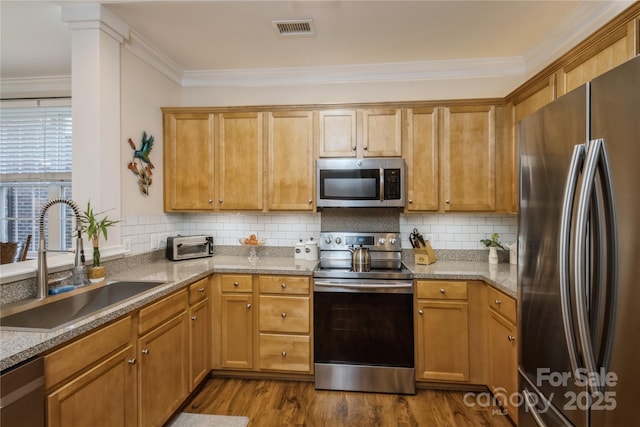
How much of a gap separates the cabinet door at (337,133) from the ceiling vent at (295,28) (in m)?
0.63

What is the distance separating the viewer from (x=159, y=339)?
197 cm

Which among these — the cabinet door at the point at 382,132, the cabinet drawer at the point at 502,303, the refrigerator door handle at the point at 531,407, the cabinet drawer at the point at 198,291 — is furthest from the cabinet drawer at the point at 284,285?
the refrigerator door handle at the point at 531,407

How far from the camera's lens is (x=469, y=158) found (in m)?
2.77

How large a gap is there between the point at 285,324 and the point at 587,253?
209 cm

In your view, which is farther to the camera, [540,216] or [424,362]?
[424,362]

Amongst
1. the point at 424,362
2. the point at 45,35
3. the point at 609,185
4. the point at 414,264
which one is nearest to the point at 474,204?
the point at 414,264

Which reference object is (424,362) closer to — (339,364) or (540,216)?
(339,364)

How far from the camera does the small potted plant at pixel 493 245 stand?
2.86 metres

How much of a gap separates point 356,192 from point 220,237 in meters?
1.47

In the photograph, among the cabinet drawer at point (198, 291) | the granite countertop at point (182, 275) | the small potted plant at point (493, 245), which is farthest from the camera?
the small potted plant at point (493, 245)

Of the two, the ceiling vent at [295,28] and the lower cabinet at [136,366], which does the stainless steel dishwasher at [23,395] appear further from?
the ceiling vent at [295,28]

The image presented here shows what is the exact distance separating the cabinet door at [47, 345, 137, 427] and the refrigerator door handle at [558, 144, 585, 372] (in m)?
1.82

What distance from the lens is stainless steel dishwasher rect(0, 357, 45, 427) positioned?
1.05 meters

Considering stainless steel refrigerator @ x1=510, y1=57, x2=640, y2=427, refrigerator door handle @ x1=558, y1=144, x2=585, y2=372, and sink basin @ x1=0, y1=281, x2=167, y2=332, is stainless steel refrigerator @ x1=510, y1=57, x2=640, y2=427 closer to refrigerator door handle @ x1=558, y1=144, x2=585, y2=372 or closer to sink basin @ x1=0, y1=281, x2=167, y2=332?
refrigerator door handle @ x1=558, y1=144, x2=585, y2=372
